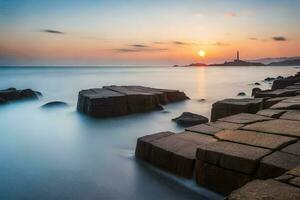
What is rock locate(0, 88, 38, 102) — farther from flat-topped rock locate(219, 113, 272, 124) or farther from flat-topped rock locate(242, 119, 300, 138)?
flat-topped rock locate(242, 119, 300, 138)

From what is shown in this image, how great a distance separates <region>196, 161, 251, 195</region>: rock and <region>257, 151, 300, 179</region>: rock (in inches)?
5.9

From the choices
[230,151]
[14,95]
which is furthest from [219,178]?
[14,95]

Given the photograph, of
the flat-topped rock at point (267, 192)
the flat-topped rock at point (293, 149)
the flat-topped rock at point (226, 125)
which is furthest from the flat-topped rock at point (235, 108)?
the flat-topped rock at point (267, 192)

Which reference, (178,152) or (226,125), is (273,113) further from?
(178,152)

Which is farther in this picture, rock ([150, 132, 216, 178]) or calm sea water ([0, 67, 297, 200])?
calm sea water ([0, 67, 297, 200])

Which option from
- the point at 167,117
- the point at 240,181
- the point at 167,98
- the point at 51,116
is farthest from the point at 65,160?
the point at 167,98

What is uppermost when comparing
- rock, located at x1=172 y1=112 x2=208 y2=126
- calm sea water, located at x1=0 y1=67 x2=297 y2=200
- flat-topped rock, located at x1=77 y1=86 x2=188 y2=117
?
flat-topped rock, located at x1=77 y1=86 x2=188 y2=117

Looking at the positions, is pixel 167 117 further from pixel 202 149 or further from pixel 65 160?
pixel 202 149

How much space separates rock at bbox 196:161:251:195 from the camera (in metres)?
2.53

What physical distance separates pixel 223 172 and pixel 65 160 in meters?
3.07

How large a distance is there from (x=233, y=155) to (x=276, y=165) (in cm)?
36

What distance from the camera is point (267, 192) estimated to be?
67.9 inches

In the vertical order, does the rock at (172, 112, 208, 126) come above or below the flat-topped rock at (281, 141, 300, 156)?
below

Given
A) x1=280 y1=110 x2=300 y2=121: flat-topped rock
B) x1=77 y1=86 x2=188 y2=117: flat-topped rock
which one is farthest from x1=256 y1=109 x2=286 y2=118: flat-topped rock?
x1=77 y1=86 x2=188 y2=117: flat-topped rock
